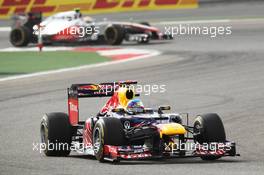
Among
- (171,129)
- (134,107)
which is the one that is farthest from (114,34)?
(171,129)

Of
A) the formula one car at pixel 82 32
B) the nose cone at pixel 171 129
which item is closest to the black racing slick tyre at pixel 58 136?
the nose cone at pixel 171 129

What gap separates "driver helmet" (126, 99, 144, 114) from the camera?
42.7 feet

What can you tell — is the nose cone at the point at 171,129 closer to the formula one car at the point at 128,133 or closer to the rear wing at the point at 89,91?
the formula one car at the point at 128,133

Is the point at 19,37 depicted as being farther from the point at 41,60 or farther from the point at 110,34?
the point at 41,60

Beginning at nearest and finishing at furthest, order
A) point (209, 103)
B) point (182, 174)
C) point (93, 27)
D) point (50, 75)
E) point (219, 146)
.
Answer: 1. point (182, 174)
2. point (219, 146)
3. point (209, 103)
4. point (50, 75)
5. point (93, 27)

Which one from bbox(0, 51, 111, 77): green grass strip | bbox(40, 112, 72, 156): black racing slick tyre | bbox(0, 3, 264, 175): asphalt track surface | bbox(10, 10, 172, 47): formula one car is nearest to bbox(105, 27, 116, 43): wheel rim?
bbox(10, 10, 172, 47): formula one car

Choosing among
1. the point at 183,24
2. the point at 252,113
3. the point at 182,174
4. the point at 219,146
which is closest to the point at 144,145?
the point at 219,146

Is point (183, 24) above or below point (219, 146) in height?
above

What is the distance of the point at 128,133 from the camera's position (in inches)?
493

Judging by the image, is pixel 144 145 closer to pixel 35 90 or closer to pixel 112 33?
pixel 35 90

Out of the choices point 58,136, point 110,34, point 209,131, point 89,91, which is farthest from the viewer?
point 110,34

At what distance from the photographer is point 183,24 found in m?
40.6

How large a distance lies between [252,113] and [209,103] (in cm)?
200

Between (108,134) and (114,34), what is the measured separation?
22833mm
